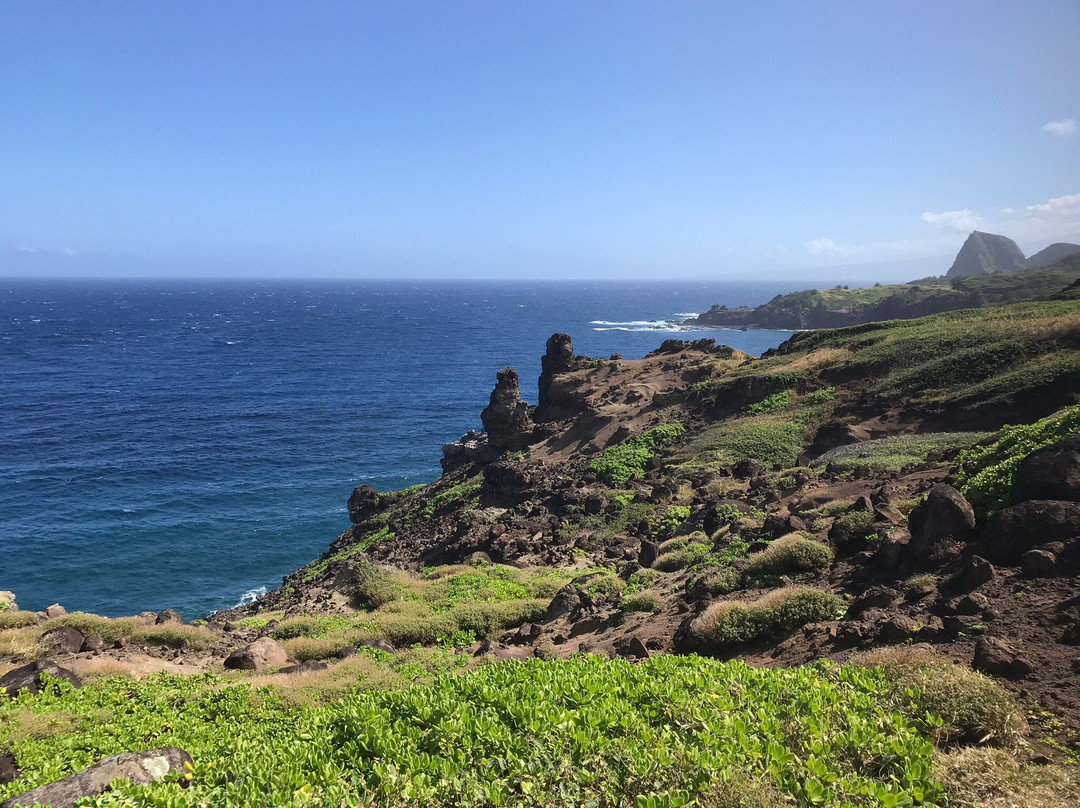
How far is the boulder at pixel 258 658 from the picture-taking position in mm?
15209

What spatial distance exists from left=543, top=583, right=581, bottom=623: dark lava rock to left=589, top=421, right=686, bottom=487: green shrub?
1512 cm

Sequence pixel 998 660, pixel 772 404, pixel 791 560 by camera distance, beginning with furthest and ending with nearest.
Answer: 1. pixel 772 404
2. pixel 791 560
3. pixel 998 660

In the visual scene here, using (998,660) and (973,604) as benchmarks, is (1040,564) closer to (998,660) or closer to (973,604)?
(973,604)

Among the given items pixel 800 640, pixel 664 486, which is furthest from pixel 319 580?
pixel 800 640

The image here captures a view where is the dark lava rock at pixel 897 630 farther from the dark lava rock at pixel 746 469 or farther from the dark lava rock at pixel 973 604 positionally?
the dark lava rock at pixel 746 469

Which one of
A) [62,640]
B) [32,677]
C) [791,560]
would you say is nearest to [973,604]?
[791,560]

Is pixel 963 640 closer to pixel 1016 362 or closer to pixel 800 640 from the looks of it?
pixel 800 640

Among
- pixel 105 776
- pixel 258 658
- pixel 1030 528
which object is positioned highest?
pixel 1030 528

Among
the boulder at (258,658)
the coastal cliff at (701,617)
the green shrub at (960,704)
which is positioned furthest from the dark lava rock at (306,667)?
the green shrub at (960,704)

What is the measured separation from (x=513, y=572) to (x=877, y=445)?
16.2m

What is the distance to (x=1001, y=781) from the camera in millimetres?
6340

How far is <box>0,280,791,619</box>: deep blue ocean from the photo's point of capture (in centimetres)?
3934

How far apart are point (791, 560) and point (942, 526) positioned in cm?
323

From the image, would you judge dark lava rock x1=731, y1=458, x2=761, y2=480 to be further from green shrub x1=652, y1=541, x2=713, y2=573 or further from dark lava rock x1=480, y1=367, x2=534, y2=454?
dark lava rock x1=480, y1=367, x2=534, y2=454
